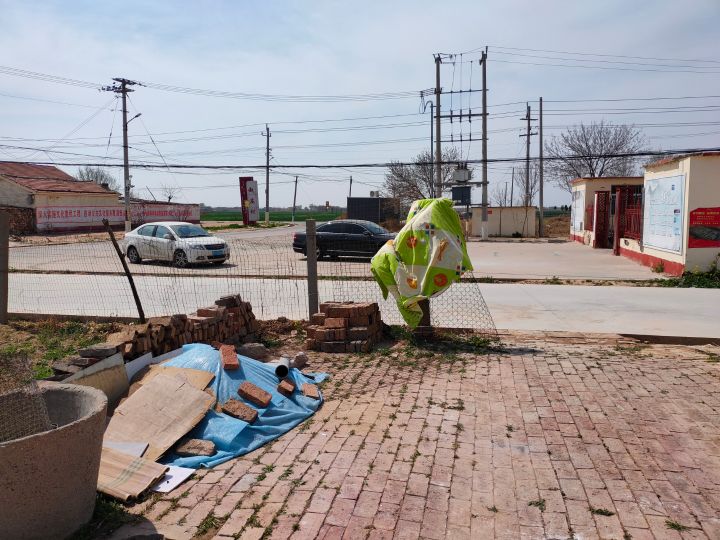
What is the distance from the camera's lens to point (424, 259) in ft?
25.3

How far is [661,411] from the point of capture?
5.42 m

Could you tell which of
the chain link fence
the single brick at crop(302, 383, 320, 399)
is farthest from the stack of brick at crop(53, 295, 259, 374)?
the chain link fence

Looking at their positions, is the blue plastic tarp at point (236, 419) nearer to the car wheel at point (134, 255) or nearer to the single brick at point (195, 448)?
the single brick at point (195, 448)

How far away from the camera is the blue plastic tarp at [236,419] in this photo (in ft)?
15.4

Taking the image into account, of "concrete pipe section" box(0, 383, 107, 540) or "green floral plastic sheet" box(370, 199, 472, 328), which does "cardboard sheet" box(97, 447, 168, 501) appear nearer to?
"concrete pipe section" box(0, 383, 107, 540)

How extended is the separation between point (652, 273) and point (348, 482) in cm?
1664

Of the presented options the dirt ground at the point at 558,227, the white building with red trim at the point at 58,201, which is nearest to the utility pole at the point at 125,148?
the white building with red trim at the point at 58,201

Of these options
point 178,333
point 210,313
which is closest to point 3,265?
point 210,313

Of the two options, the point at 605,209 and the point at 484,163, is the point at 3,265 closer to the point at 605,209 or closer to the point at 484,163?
the point at 605,209

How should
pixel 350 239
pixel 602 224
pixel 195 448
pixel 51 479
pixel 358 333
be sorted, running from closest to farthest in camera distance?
pixel 51 479
pixel 195 448
pixel 358 333
pixel 350 239
pixel 602 224

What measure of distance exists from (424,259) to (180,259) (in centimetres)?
1378

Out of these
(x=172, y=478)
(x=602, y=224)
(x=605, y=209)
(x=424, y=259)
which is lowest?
(x=172, y=478)

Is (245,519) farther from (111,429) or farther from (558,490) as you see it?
(558,490)

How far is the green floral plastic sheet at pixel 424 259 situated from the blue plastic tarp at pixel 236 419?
5.83ft
